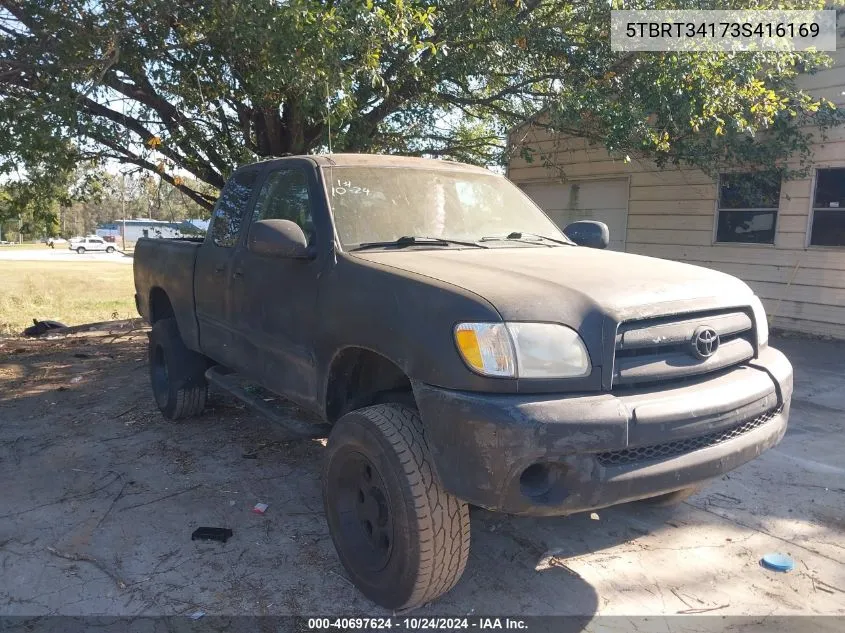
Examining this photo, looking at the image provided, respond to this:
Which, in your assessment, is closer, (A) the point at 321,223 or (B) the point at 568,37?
(A) the point at 321,223

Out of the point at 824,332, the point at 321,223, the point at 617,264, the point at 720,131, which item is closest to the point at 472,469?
the point at 617,264

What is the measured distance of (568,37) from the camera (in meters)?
7.83

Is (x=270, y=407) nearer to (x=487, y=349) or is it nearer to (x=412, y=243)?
(x=412, y=243)

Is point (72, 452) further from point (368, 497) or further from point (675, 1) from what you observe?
point (675, 1)

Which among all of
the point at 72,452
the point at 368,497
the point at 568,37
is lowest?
the point at 72,452

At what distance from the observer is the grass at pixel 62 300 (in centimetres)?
1287

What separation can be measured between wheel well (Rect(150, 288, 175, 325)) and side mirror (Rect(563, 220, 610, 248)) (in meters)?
3.57

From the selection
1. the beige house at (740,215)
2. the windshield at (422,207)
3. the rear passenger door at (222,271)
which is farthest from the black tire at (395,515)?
the beige house at (740,215)

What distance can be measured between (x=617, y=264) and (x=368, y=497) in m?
1.61

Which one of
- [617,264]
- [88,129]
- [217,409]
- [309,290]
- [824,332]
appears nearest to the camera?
[617,264]

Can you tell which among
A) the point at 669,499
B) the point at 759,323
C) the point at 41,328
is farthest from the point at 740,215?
the point at 41,328

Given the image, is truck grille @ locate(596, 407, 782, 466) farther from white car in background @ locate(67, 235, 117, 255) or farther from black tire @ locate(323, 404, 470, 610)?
white car in background @ locate(67, 235, 117, 255)

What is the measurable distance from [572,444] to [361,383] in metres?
1.32

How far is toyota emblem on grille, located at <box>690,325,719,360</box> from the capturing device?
2.63 m
